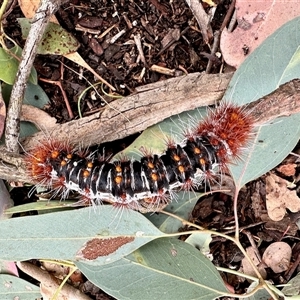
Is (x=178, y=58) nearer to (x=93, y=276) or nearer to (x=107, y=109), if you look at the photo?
(x=107, y=109)

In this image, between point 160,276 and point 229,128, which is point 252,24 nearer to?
point 229,128

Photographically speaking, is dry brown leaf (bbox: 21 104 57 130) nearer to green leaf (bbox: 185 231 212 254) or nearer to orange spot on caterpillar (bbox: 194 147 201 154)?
orange spot on caterpillar (bbox: 194 147 201 154)

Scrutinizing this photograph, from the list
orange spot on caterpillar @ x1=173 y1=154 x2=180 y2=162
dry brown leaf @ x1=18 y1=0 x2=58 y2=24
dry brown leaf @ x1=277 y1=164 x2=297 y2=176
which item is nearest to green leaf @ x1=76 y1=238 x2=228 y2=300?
orange spot on caterpillar @ x1=173 y1=154 x2=180 y2=162

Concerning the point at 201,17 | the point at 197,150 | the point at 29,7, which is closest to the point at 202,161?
the point at 197,150

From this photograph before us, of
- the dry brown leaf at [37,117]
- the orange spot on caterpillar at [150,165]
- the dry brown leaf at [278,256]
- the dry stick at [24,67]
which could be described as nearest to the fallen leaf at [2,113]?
the dry stick at [24,67]

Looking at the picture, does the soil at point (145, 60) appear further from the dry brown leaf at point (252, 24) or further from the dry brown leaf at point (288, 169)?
the dry brown leaf at point (252, 24)

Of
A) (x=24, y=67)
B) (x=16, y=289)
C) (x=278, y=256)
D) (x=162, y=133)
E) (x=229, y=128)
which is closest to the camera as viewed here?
(x=229, y=128)

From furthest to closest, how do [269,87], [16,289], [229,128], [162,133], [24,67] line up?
[16,289], [162,133], [24,67], [269,87], [229,128]

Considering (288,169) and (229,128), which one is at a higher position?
(229,128)
